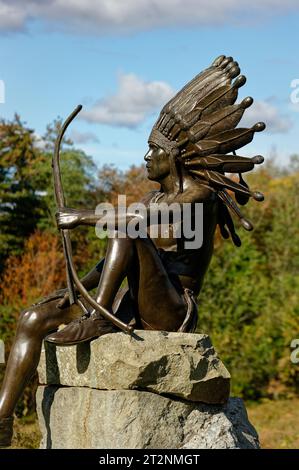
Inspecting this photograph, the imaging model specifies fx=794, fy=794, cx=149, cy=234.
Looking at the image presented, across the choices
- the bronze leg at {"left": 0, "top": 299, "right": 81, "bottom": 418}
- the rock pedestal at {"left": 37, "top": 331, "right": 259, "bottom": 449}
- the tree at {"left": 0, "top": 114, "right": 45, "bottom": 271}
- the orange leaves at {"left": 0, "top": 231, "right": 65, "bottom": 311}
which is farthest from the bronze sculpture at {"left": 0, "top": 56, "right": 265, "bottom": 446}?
the tree at {"left": 0, "top": 114, "right": 45, "bottom": 271}

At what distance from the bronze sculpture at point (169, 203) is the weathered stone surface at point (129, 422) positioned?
31 centimetres

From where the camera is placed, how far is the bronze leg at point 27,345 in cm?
505

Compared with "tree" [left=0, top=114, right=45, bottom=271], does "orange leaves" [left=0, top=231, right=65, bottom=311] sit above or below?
below

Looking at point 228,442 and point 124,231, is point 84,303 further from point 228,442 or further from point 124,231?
point 228,442

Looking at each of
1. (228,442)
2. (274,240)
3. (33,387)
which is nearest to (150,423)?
(228,442)

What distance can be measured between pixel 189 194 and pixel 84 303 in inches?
39.6

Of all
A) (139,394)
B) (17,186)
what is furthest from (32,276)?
(139,394)

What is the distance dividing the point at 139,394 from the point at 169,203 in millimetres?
1292

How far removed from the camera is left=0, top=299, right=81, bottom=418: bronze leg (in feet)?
16.6

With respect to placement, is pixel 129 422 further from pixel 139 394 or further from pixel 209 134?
pixel 209 134

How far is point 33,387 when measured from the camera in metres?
9.28

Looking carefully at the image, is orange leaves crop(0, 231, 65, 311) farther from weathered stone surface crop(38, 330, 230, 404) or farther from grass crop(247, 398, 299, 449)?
weathered stone surface crop(38, 330, 230, 404)

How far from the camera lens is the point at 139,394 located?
4766 millimetres

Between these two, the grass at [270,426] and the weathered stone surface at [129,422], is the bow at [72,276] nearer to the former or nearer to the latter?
the weathered stone surface at [129,422]
